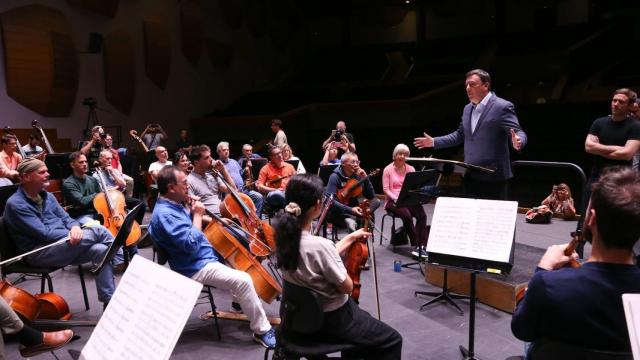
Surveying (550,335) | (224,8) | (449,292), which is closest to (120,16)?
(224,8)

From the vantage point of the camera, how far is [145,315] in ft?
5.02

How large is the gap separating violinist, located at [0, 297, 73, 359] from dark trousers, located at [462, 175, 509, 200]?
291 centimetres

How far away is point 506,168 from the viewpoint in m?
3.70

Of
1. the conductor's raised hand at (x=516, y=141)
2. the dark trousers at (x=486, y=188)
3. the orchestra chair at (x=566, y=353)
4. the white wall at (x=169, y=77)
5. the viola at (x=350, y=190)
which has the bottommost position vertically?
the viola at (x=350, y=190)

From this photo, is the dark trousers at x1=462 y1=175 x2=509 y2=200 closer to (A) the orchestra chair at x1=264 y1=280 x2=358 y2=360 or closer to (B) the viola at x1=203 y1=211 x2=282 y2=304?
(B) the viola at x1=203 y1=211 x2=282 y2=304

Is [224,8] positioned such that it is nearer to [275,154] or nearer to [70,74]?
[70,74]

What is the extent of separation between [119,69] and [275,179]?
743 cm

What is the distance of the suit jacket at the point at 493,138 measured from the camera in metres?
3.62

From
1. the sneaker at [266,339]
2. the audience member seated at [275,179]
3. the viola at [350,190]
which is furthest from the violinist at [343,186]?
the sneaker at [266,339]

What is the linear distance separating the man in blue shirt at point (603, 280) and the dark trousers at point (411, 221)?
→ 3.76 meters

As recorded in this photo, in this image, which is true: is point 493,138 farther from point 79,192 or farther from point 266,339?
point 79,192

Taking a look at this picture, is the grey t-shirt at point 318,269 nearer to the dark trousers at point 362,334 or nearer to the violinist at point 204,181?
the dark trousers at point 362,334

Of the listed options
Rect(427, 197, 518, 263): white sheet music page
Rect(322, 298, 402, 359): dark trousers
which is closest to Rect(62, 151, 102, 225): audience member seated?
Rect(322, 298, 402, 359): dark trousers

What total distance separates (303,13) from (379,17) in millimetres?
3486
